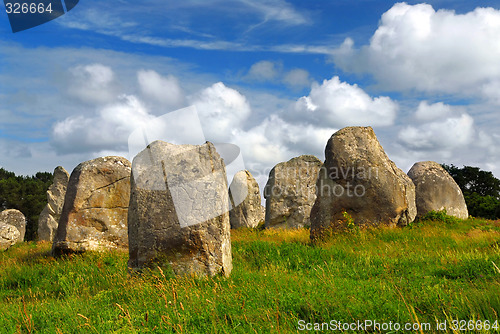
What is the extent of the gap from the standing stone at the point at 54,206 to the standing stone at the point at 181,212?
60.0ft

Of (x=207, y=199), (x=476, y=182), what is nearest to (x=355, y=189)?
(x=207, y=199)

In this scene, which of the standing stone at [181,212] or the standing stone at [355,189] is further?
the standing stone at [355,189]

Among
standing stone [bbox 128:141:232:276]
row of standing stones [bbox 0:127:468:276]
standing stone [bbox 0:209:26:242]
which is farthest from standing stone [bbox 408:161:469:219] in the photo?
standing stone [bbox 0:209:26:242]

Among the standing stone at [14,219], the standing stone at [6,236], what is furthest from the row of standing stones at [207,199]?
the standing stone at [6,236]

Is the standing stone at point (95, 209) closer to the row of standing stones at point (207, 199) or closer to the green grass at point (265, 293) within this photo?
the row of standing stones at point (207, 199)

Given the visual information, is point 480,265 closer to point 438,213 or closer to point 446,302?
point 446,302

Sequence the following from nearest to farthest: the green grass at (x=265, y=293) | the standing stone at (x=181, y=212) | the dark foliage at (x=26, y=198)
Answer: the green grass at (x=265, y=293) < the standing stone at (x=181, y=212) < the dark foliage at (x=26, y=198)

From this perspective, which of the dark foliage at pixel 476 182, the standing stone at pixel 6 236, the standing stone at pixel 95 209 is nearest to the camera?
the standing stone at pixel 95 209

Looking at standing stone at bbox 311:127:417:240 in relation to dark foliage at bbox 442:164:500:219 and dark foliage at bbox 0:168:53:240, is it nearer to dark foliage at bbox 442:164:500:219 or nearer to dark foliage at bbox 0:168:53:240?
dark foliage at bbox 442:164:500:219

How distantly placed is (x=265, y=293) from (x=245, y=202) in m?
20.7

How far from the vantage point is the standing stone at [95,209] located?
13305 mm

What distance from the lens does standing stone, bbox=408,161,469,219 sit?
21311mm

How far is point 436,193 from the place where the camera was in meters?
21.4

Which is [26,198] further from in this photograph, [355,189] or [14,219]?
[355,189]
